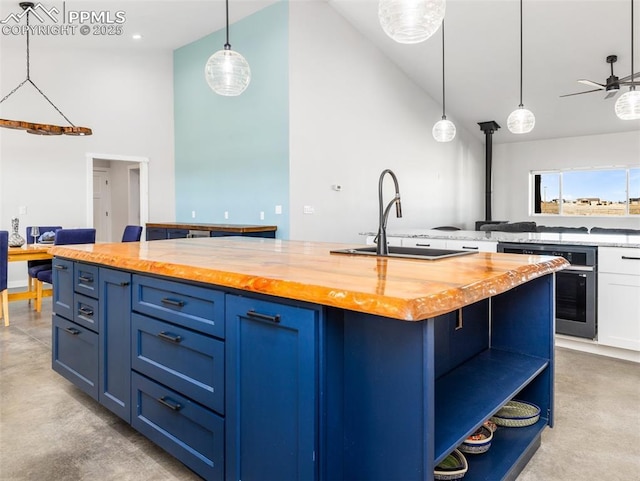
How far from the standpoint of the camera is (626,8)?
505 cm

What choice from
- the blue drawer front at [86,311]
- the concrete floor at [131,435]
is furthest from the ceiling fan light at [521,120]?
the blue drawer front at [86,311]

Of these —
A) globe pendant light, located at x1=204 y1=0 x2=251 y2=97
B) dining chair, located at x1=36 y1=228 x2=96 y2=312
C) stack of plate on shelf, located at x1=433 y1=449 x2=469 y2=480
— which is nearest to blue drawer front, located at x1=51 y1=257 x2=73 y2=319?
globe pendant light, located at x1=204 y1=0 x2=251 y2=97

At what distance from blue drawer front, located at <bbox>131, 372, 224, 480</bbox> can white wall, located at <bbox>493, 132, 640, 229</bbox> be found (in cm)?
938

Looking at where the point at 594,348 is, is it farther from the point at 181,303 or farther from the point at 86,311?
the point at 86,311

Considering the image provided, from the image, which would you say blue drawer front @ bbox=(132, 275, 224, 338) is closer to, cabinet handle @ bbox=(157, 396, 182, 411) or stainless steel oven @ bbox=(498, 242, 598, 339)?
cabinet handle @ bbox=(157, 396, 182, 411)

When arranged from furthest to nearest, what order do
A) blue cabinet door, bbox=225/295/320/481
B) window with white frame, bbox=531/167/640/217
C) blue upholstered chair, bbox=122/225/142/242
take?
window with white frame, bbox=531/167/640/217 → blue upholstered chair, bbox=122/225/142/242 → blue cabinet door, bbox=225/295/320/481

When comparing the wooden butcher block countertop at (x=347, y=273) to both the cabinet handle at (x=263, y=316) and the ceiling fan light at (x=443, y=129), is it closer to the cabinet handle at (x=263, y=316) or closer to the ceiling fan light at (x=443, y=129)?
the cabinet handle at (x=263, y=316)

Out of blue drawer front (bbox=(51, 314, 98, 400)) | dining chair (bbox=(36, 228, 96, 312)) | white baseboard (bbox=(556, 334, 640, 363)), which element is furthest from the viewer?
dining chair (bbox=(36, 228, 96, 312))

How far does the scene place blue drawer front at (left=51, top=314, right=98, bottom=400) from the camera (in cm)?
222

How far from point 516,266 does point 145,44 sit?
6.97 meters

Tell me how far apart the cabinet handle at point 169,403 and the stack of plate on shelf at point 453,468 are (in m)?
Result: 0.96

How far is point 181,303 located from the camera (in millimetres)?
1678

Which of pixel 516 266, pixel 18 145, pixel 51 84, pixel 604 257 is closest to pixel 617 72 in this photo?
pixel 604 257

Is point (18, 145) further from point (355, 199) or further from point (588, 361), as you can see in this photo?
point (588, 361)
